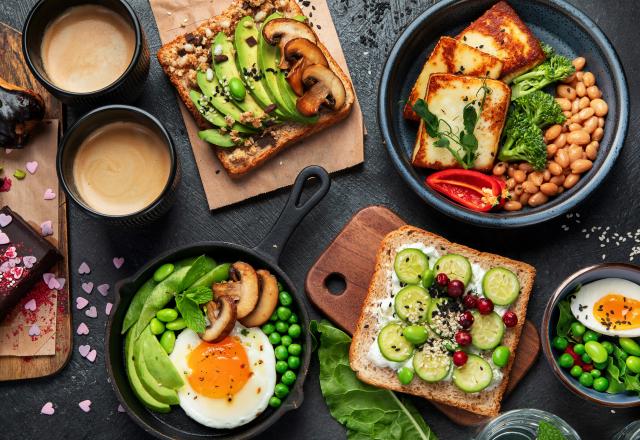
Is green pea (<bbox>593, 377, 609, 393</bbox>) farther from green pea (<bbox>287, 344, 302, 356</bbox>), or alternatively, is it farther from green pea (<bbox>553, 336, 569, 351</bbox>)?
green pea (<bbox>287, 344, 302, 356</bbox>)

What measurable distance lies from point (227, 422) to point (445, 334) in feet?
4.33

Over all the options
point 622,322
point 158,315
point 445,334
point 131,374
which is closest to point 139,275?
point 158,315

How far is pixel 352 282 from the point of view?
4570mm

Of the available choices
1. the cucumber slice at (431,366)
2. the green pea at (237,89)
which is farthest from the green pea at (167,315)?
the cucumber slice at (431,366)

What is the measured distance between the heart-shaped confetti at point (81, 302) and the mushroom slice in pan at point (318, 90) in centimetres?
175

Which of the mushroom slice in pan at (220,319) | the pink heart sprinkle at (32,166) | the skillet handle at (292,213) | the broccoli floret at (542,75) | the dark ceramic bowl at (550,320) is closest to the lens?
the mushroom slice in pan at (220,319)

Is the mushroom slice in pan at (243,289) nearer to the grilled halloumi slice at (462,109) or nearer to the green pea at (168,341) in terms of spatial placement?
the green pea at (168,341)

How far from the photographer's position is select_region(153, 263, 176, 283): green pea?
4.30m

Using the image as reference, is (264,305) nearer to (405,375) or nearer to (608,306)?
(405,375)

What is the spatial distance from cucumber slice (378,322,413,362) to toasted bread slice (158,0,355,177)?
1.25 meters

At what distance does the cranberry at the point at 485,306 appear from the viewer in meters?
4.22

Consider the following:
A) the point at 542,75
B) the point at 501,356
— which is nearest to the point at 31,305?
the point at 501,356

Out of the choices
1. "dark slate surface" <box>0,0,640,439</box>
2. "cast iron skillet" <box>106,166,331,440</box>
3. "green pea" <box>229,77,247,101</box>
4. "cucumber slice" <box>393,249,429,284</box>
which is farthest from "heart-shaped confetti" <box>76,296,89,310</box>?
"cucumber slice" <box>393,249,429,284</box>

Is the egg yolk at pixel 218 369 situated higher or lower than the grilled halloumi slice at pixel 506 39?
lower
